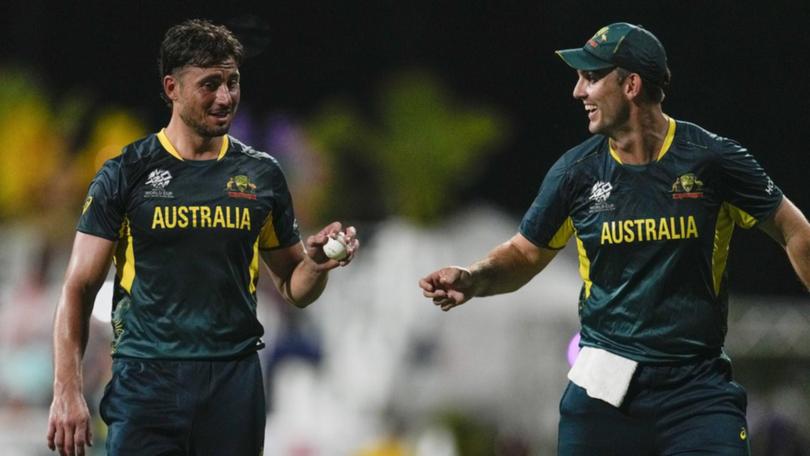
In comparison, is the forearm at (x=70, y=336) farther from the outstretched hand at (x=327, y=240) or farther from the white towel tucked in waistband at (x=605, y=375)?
the white towel tucked in waistband at (x=605, y=375)

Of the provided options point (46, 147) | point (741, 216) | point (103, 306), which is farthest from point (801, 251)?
point (46, 147)

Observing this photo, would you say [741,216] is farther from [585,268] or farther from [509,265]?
[509,265]

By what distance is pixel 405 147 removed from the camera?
1386 centimetres

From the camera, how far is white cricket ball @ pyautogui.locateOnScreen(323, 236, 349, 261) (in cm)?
541

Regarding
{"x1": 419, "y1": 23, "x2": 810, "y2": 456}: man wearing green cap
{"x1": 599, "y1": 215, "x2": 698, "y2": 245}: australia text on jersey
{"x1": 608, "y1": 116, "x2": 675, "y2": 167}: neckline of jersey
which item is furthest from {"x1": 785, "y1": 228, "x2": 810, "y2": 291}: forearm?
{"x1": 608, "y1": 116, "x2": 675, "y2": 167}: neckline of jersey

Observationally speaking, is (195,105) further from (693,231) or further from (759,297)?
(759,297)

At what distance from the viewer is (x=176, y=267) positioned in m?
5.30

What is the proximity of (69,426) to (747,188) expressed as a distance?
2.74 meters

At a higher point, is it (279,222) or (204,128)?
(204,128)

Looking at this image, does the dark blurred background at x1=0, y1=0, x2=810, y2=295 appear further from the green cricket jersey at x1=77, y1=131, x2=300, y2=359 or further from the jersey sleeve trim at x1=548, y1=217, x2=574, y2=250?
the green cricket jersey at x1=77, y1=131, x2=300, y2=359

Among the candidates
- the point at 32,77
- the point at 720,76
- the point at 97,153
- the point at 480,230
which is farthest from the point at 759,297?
the point at 32,77

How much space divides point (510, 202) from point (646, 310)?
1081cm

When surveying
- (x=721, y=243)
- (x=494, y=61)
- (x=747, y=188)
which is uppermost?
(x=494, y=61)

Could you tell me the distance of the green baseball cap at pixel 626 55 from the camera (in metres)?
5.53
